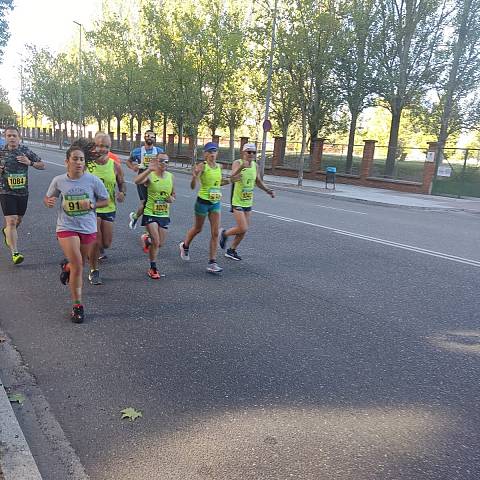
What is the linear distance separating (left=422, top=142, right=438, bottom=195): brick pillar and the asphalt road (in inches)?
637

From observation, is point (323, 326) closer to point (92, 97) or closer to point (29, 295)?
point (29, 295)

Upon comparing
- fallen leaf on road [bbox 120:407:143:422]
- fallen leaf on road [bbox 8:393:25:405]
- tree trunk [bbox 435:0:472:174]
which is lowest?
fallen leaf on road [bbox 8:393:25:405]

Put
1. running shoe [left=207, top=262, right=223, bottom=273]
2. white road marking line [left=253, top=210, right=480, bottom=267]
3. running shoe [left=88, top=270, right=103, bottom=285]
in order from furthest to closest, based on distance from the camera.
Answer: white road marking line [left=253, top=210, right=480, bottom=267]
running shoe [left=207, top=262, right=223, bottom=273]
running shoe [left=88, top=270, right=103, bottom=285]

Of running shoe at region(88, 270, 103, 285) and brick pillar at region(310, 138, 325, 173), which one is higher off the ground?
brick pillar at region(310, 138, 325, 173)

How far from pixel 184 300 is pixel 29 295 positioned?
172 centimetres

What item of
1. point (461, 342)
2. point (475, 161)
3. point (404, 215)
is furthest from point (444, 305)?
point (475, 161)

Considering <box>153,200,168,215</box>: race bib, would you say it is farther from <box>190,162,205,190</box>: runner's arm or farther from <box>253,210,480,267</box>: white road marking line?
<box>253,210,480,267</box>: white road marking line

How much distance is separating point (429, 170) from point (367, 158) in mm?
4497

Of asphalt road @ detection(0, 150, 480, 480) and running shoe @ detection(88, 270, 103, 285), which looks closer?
asphalt road @ detection(0, 150, 480, 480)

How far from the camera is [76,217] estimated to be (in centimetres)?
468

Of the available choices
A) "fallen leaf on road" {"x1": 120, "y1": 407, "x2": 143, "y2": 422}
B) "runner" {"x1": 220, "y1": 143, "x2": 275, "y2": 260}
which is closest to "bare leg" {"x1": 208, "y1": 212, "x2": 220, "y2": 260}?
"runner" {"x1": 220, "y1": 143, "x2": 275, "y2": 260}

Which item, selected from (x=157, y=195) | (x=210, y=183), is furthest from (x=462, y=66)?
(x=157, y=195)

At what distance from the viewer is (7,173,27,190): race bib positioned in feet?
20.6

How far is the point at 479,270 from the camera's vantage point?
7.25m
